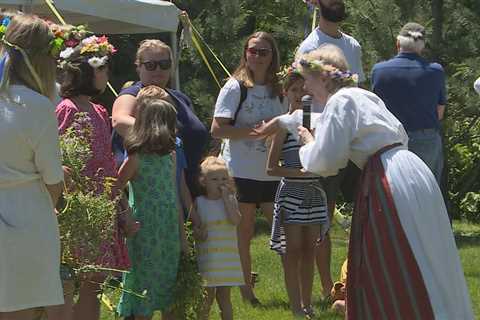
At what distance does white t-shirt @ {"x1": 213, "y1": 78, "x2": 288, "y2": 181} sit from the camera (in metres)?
7.81

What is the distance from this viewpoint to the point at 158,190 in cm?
643

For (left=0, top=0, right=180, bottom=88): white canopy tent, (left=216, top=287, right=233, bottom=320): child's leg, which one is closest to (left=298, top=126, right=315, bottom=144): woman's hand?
(left=216, top=287, right=233, bottom=320): child's leg

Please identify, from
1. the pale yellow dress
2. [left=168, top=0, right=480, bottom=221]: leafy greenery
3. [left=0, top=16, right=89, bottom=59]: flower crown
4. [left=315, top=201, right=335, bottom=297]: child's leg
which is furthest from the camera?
[left=168, top=0, right=480, bottom=221]: leafy greenery

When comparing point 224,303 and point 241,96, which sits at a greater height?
point 241,96

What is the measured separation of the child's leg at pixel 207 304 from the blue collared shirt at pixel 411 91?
2.66 m

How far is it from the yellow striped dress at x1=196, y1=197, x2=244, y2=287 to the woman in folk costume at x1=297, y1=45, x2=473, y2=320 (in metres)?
1.30

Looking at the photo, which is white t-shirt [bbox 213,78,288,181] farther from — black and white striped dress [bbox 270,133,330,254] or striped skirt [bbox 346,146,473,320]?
striped skirt [bbox 346,146,473,320]

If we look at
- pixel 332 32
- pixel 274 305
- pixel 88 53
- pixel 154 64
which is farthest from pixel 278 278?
pixel 88 53

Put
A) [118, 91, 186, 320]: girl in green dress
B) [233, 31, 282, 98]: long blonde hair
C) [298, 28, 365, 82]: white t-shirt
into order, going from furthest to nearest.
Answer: [298, 28, 365, 82]: white t-shirt < [233, 31, 282, 98]: long blonde hair < [118, 91, 186, 320]: girl in green dress

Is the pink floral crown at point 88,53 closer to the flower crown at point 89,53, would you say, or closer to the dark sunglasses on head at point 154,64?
the flower crown at point 89,53

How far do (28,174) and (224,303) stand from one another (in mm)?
2080

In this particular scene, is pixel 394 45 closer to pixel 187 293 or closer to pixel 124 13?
pixel 124 13

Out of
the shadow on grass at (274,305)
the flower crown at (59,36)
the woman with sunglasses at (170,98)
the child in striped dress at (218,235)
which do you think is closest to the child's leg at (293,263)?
the shadow on grass at (274,305)

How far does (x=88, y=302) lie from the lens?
629cm
